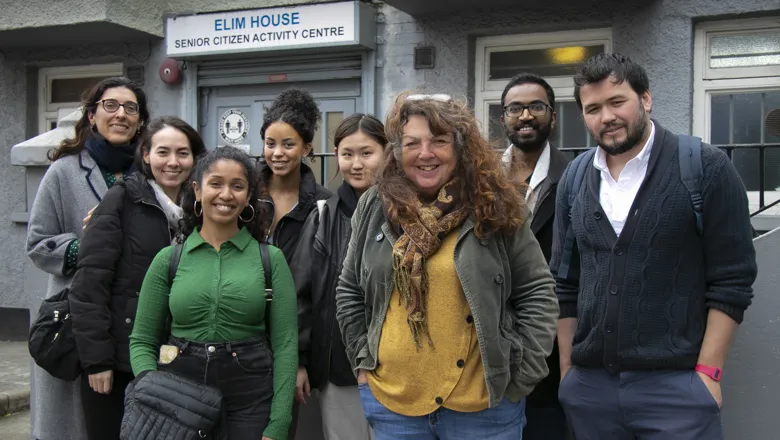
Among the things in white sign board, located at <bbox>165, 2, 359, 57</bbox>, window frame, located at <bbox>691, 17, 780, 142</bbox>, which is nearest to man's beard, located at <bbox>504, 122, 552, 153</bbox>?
window frame, located at <bbox>691, 17, 780, 142</bbox>

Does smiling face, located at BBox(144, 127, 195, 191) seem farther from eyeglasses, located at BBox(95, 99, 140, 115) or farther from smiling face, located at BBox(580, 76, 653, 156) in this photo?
smiling face, located at BBox(580, 76, 653, 156)

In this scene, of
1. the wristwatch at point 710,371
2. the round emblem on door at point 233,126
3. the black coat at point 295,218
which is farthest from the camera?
the round emblem on door at point 233,126

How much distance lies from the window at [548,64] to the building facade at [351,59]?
13 mm

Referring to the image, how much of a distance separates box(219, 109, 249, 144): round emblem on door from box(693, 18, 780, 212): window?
4867 millimetres

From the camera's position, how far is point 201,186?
10.1 feet

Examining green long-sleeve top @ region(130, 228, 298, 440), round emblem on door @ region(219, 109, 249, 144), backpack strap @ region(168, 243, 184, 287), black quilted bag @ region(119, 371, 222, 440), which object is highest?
round emblem on door @ region(219, 109, 249, 144)

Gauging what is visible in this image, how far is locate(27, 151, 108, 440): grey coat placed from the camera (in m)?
3.50

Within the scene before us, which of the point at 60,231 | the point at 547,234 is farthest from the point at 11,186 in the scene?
the point at 547,234

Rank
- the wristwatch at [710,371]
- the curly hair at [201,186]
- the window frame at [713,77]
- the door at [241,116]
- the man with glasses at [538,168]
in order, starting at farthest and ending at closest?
the door at [241,116], the window frame at [713,77], the man with glasses at [538,168], the curly hair at [201,186], the wristwatch at [710,371]

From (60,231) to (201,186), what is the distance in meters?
0.99

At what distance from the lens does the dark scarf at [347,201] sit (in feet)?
10.9

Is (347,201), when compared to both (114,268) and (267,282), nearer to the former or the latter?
(267,282)

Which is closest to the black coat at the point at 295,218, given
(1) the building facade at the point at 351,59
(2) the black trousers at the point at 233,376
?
(2) the black trousers at the point at 233,376

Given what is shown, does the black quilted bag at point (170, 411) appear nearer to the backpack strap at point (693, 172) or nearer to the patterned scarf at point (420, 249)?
the patterned scarf at point (420, 249)
